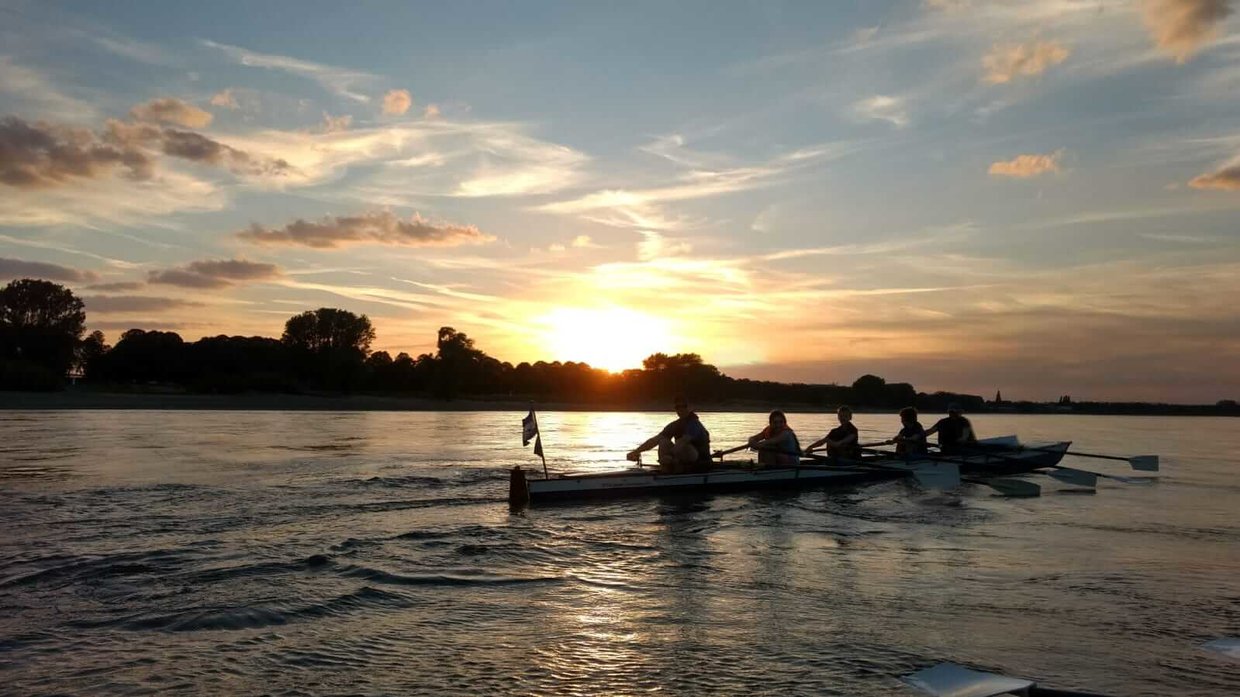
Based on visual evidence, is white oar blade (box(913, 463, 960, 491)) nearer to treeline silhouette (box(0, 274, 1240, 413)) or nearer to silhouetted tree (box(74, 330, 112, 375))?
treeline silhouette (box(0, 274, 1240, 413))

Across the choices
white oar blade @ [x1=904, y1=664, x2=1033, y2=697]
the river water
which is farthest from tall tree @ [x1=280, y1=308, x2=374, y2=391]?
white oar blade @ [x1=904, y1=664, x2=1033, y2=697]

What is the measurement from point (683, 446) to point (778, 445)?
3.04 m

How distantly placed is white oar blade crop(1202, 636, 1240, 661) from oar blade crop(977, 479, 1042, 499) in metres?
13.4

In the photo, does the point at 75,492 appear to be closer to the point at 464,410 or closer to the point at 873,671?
the point at 873,671

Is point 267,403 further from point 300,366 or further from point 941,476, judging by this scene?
point 941,476

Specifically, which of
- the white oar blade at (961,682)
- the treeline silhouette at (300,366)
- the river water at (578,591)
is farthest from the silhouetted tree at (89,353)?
the white oar blade at (961,682)

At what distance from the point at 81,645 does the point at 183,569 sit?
3174mm

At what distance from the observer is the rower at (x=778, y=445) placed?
21.0 m

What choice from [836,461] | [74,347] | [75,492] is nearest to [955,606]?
[836,461]

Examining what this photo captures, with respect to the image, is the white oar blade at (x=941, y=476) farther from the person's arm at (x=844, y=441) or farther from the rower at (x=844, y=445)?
the person's arm at (x=844, y=441)

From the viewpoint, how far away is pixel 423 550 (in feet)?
40.2

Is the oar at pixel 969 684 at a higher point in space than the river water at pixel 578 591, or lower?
higher

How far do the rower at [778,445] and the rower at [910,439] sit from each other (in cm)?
379

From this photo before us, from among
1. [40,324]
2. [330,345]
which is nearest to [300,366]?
[330,345]
